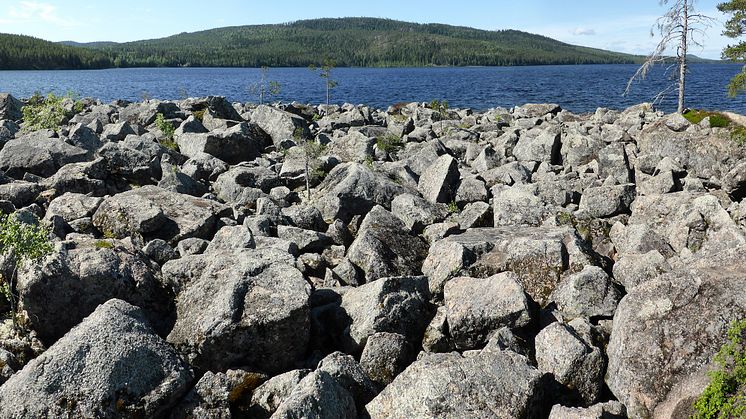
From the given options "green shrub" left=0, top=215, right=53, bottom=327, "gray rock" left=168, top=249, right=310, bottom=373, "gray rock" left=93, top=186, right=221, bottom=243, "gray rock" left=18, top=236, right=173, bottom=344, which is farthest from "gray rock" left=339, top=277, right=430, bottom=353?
"gray rock" left=93, top=186, right=221, bottom=243

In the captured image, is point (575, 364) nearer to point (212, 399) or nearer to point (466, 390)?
point (466, 390)

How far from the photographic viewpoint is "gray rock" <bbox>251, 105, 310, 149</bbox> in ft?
108

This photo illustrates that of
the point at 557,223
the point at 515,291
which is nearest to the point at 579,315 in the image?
the point at 515,291

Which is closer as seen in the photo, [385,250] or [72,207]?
→ [385,250]

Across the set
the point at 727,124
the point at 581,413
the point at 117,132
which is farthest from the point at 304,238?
the point at 727,124

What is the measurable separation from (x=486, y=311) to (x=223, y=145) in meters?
21.4

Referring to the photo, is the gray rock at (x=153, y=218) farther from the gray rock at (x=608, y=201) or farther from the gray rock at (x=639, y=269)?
the gray rock at (x=608, y=201)

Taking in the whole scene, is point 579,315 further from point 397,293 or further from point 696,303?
point 397,293

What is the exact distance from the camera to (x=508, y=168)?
75.8 ft

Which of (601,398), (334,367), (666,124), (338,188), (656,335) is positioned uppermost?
(666,124)

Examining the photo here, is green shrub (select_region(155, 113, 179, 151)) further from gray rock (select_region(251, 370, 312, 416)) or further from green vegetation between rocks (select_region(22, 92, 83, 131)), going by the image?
gray rock (select_region(251, 370, 312, 416))

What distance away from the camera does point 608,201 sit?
1794 centimetres

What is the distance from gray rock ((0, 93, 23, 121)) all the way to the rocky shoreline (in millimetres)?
30353

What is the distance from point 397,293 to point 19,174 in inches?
751
